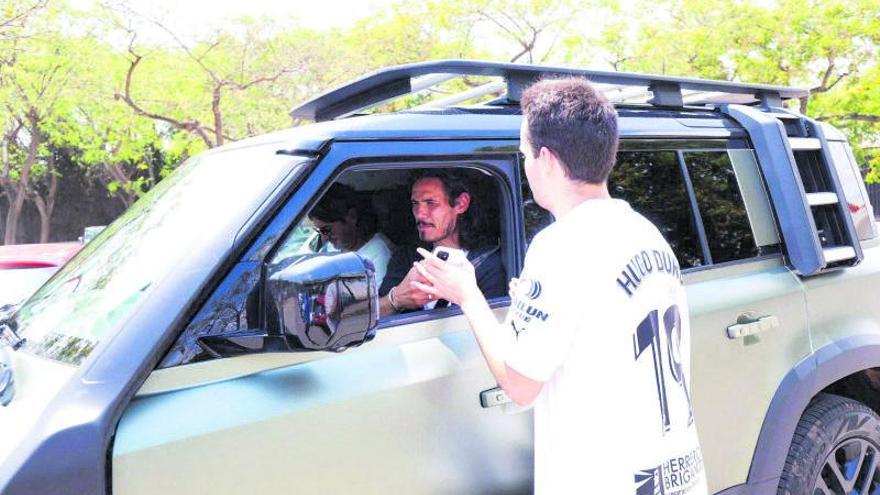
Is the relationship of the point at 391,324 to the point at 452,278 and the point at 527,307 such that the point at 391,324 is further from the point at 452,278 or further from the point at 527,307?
the point at 527,307

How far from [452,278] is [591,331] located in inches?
15.1

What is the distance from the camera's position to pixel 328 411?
1.91 m

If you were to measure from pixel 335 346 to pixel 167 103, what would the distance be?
61.9 feet

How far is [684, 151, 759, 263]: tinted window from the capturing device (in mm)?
2922

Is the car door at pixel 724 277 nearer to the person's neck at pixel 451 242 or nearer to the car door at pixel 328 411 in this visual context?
the person's neck at pixel 451 242

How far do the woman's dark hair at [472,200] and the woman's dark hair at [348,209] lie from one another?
1.64ft

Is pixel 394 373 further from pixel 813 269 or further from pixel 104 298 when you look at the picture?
pixel 813 269

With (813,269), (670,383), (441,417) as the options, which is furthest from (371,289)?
(813,269)

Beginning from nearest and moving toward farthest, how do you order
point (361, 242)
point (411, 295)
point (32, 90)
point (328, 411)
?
point (328, 411) < point (411, 295) < point (361, 242) < point (32, 90)

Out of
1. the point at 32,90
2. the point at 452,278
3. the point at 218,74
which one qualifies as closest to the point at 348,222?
the point at 452,278

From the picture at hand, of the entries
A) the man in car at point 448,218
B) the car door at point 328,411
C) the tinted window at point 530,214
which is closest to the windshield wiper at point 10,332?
the car door at point 328,411

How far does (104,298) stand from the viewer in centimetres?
206

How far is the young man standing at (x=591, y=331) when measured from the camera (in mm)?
1697

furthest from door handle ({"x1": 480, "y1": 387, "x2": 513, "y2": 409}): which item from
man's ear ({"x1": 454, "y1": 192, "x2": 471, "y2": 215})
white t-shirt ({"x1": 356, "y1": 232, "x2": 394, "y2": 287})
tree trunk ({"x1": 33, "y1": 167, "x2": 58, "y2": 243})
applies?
tree trunk ({"x1": 33, "y1": 167, "x2": 58, "y2": 243})
